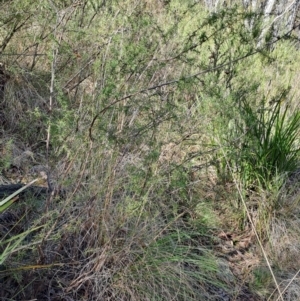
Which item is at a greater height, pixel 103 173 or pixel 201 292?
pixel 103 173

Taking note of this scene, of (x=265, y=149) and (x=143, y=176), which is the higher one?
(x=143, y=176)

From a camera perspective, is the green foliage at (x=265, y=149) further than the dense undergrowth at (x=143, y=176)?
Yes

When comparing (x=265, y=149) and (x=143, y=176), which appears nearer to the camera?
(x=143, y=176)

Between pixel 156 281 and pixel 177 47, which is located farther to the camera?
pixel 177 47

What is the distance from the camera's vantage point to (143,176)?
8.89ft

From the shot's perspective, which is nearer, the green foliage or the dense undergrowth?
the dense undergrowth

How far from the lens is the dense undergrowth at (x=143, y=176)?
8.59ft

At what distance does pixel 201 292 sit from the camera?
121 inches

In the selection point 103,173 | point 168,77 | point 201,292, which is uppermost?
point 168,77

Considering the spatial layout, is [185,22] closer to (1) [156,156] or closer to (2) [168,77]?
(2) [168,77]

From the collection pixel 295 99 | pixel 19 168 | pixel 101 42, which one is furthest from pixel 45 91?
pixel 295 99

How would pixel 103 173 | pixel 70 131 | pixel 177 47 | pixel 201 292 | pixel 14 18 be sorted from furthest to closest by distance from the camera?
pixel 14 18 → pixel 177 47 → pixel 201 292 → pixel 103 173 → pixel 70 131

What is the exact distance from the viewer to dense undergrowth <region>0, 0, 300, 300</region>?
2.62 m

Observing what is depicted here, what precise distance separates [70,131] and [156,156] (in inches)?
18.1
